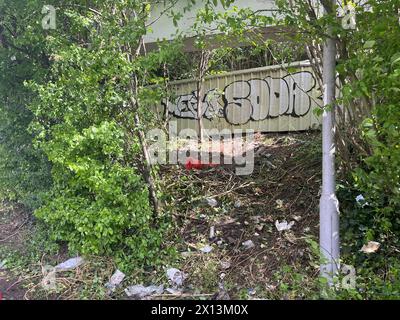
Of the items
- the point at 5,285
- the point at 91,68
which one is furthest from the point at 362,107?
the point at 5,285

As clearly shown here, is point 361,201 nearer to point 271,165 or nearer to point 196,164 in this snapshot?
point 271,165

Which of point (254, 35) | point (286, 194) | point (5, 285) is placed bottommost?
point (5, 285)

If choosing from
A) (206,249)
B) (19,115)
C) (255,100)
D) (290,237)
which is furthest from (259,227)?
(255,100)

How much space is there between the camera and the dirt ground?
13.4 feet

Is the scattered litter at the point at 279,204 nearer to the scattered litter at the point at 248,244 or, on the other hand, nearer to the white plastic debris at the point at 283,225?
the white plastic debris at the point at 283,225

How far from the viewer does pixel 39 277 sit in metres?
4.39

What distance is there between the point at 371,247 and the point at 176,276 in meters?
2.05

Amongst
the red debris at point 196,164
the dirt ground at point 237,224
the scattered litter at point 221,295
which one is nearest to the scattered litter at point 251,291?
the dirt ground at point 237,224

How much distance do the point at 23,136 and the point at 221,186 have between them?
2863mm

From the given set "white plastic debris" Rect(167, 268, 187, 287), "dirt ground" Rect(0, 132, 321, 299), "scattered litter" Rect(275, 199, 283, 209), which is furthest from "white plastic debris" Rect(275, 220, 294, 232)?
"white plastic debris" Rect(167, 268, 187, 287)

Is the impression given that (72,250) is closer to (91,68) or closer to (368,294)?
(91,68)

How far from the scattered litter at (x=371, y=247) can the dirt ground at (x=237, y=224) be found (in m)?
0.56

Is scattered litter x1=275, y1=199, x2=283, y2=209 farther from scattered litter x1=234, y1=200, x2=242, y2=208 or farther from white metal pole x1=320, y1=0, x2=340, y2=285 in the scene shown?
white metal pole x1=320, y1=0, x2=340, y2=285

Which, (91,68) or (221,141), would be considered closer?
(91,68)
